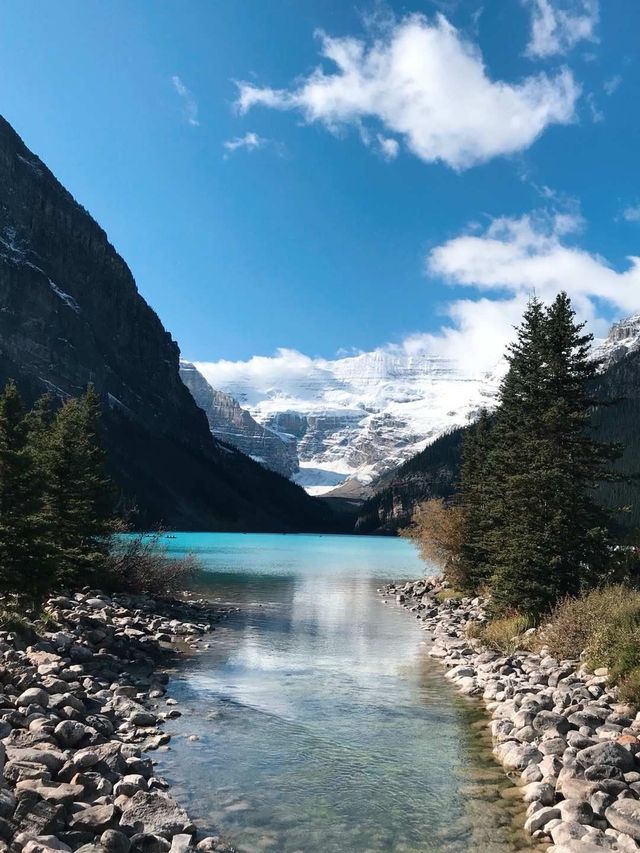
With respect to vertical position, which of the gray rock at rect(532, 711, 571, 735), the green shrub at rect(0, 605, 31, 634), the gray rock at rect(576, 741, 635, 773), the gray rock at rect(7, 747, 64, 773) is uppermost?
the green shrub at rect(0, 605, 31, 634)

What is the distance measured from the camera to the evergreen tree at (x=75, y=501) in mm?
37188

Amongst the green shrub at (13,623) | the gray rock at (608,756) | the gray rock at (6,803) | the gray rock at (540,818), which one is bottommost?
the gray rock at (540,818)

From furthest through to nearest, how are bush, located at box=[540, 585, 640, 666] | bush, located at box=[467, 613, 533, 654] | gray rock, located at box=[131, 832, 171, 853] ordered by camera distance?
1. bush, located at box=[467, 613, 533, 654]
2. bush, located at box=[540, 585, 640, 666]
3. gray rock, located at box=[131, 832, 171, 853]

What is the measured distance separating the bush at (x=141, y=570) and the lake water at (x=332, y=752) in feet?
39.9

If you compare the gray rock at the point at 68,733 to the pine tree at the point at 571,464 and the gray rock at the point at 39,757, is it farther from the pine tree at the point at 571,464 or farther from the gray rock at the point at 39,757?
the pine tree at the point at 571,464

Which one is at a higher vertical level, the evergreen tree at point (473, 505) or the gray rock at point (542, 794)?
the evergreen tree at point (473, 505)

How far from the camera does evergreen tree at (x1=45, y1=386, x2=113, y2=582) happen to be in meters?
37.2

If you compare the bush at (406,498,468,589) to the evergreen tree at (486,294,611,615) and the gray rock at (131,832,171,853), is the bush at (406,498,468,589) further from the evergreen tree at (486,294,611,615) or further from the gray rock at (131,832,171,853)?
the gray rock at (131,832,171,853)

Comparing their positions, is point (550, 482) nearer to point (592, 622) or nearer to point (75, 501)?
point (592, 622)

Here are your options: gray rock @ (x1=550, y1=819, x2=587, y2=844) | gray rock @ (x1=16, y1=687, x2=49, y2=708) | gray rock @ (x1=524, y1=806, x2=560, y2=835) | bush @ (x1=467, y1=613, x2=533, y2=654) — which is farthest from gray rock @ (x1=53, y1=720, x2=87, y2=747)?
bush @ (x1=467, y1=613, x2=533, y2=654)

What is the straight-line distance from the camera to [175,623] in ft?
116

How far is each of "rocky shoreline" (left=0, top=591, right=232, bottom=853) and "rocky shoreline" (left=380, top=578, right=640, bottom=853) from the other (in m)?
6.11

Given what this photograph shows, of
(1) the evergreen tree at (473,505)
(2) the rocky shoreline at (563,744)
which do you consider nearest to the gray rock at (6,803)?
(2) the rocky shoreline at (563,744)

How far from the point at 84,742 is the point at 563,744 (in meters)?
10.6
